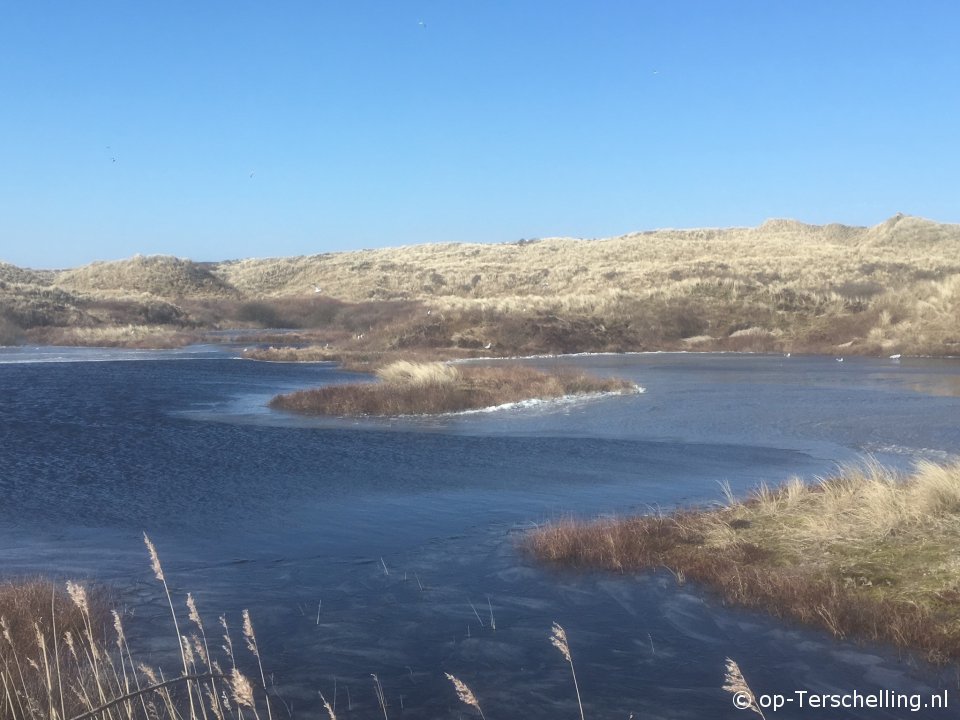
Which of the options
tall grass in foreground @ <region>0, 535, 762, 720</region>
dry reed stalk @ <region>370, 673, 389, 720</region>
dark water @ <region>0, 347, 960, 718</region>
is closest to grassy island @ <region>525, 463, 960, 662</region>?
dark water @ <region>0, 347, 960, 718</region>

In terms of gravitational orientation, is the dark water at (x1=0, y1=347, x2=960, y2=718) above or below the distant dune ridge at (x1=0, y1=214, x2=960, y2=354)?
below

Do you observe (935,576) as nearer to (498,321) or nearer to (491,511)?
(491,511)

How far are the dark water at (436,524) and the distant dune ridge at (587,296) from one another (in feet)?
75.8

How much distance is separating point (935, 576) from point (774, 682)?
9.32 ft

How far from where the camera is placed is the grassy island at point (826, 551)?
912 centimetres

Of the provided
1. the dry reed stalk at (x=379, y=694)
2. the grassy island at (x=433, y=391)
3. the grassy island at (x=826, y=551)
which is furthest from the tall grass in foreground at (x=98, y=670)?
the grassy island at (x=433, y=391)

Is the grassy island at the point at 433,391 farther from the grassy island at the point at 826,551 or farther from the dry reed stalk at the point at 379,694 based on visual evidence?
the dry reed stalk at the point at 379,694

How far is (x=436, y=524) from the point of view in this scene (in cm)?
1398

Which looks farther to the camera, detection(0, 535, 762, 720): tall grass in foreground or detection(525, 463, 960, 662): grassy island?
detection(525, 463, 960, 662): grassy island

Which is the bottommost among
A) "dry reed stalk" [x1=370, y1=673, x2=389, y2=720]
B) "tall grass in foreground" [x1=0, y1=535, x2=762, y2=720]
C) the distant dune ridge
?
"dry reed stalk" [x1=370, y1=673, x2=389, y2=720]

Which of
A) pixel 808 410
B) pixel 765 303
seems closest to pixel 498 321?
pixel 765 303

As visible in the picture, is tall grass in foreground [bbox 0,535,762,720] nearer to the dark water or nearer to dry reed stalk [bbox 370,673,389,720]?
dry reed stalk [bbox 370,673,389,720]

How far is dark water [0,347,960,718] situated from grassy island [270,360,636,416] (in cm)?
163

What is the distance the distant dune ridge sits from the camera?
54.8m
